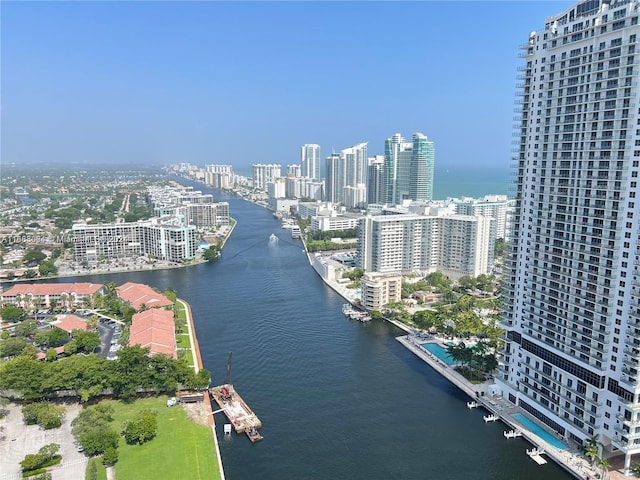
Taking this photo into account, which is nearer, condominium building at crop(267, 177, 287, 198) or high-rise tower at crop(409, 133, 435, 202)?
high-rise tower at crop(409, 133, 435, 202)

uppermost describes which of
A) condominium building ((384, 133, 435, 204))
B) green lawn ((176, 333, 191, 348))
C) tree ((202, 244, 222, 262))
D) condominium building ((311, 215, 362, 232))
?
condominium building ((384, 133, 435, 204))

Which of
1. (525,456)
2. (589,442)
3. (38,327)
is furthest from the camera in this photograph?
(38,327)

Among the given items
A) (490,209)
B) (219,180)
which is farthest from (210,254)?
(219,180)

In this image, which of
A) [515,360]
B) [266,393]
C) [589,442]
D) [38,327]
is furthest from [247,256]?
[589,442]

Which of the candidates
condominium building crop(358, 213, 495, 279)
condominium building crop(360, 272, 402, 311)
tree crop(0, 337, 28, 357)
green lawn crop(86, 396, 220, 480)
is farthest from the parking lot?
condominium building crop(358, 213, 495, 279)

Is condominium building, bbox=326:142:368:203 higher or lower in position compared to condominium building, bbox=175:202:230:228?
higher

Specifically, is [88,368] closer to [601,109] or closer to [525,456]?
[525,456]

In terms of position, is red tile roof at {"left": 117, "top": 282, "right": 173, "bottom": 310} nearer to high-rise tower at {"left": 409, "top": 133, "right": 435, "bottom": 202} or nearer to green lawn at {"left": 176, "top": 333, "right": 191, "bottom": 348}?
green lawn at {"left": 176, "top": 333, "right": 191, "bottom": 348}
